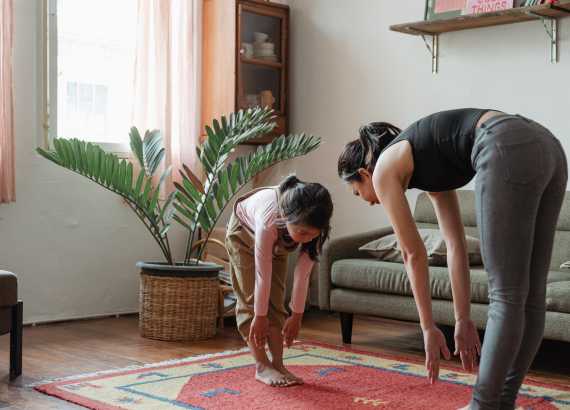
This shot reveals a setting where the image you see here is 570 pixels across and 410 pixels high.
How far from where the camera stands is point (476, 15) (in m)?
4.25

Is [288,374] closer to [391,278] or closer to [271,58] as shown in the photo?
[391,278]

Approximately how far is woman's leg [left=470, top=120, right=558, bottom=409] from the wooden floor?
58.7 inches

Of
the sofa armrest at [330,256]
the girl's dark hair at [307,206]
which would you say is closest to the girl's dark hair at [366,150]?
the girl's dark hair at [307,206]

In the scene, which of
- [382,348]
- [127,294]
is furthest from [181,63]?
[382,348]

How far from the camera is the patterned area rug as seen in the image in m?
2.81

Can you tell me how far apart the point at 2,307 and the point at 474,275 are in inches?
73.9

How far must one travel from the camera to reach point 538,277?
1960 millimetres

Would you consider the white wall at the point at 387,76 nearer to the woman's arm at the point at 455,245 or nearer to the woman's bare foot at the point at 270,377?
the woman's bare foot at the point at 270,377

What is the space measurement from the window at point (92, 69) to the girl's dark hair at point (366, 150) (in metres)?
2.64

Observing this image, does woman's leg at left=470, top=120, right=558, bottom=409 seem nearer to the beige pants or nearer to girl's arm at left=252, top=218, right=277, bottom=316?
girl's arm at left=252, top=218, right=277, bottom=316

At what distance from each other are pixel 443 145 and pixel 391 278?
1.93m

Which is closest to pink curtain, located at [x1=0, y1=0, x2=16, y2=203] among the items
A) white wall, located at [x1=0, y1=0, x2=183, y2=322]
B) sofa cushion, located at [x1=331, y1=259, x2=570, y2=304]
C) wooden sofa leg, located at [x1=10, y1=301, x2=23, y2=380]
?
white wall, located at [x1=0, y1=0, x2=183, y2=322]

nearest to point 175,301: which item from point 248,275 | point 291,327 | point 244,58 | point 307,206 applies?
point 248,275

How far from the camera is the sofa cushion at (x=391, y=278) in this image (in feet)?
11.5
